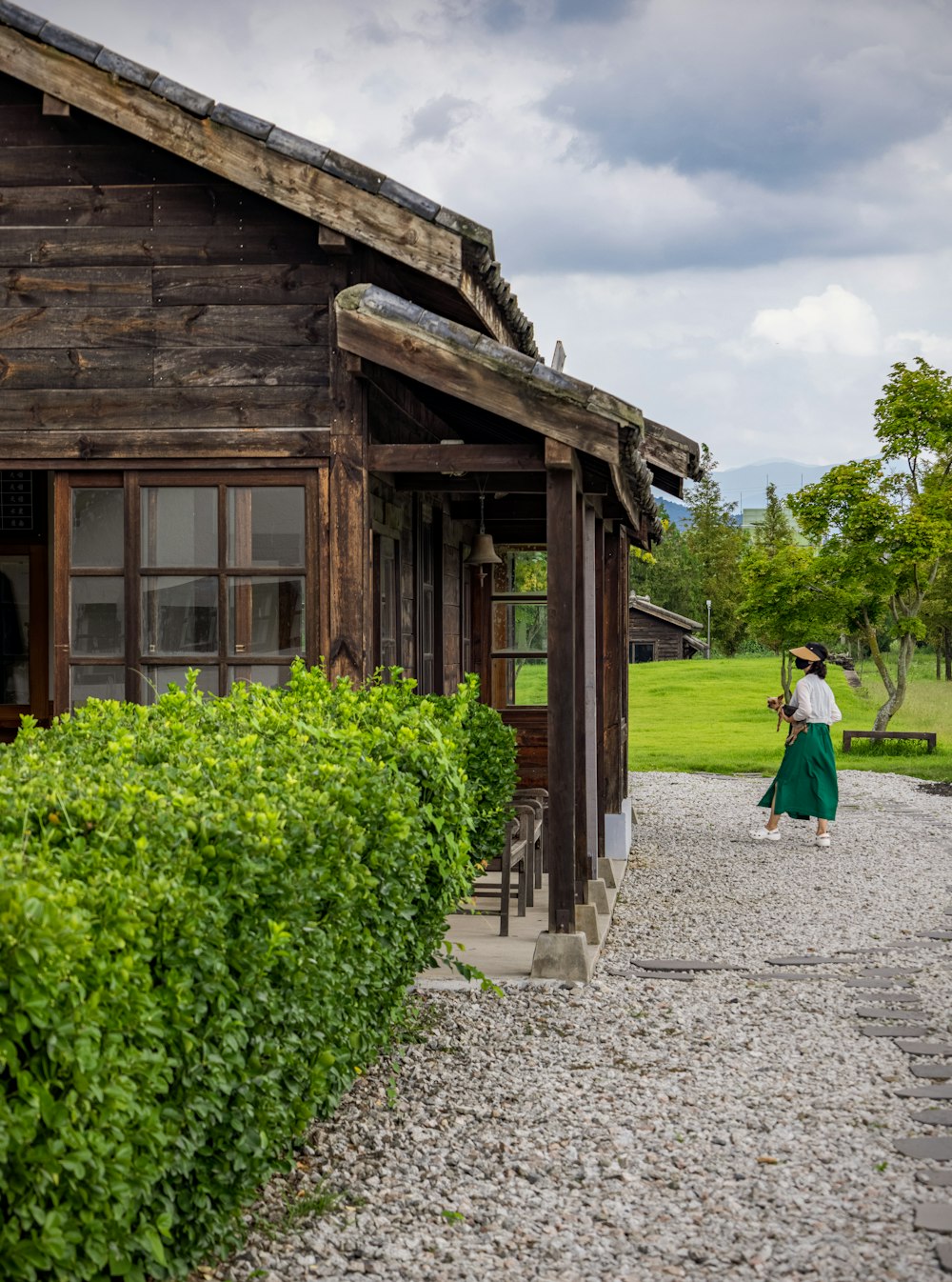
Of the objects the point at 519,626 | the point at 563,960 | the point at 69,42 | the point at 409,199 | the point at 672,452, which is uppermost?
the point at 69,42

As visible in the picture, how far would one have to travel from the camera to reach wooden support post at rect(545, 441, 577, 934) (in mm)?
6801

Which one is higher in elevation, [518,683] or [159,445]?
[159,445]

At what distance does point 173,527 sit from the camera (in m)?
7.55

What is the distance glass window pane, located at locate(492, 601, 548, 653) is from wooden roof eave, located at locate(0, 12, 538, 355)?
6.44 m

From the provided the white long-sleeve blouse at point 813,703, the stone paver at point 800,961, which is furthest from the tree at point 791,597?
the stone paver at point 800,961

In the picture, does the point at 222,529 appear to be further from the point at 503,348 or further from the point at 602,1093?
the point at 602,1093

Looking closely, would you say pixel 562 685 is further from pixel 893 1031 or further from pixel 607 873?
pixel 607 873

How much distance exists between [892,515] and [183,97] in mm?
18468

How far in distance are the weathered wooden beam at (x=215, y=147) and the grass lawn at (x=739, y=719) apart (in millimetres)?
15229

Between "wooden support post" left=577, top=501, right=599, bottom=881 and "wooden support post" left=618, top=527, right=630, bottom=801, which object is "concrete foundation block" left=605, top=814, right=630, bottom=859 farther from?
"wooden support post" left=577, top=501, right=599, bottom=881

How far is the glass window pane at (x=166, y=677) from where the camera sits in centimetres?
754


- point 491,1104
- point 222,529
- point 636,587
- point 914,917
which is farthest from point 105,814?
point 636,587

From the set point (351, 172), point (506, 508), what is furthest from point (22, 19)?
point (506, 508)

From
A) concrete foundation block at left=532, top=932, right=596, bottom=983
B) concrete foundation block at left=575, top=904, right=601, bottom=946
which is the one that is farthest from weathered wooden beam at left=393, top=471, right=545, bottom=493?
concrete foundation block at left=532, top=932, right=596, bottom=983
